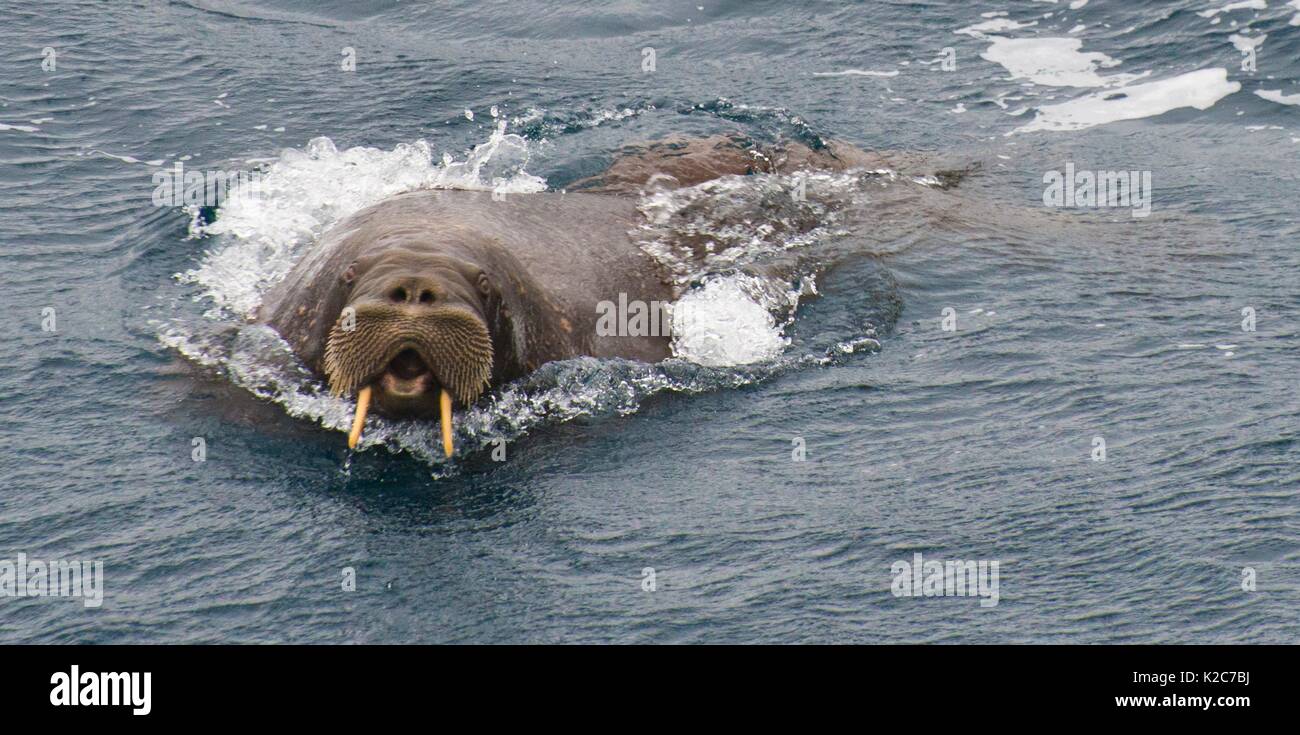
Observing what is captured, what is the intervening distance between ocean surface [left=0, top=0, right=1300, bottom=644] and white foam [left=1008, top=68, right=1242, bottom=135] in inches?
2.5

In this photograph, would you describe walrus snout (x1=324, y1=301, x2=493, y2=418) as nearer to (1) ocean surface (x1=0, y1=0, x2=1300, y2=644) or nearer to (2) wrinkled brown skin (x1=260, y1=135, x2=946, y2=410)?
(2) wrinkled brown skin (x1=260, y1=135, x2=946, y2=410)

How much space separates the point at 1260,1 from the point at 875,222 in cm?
747

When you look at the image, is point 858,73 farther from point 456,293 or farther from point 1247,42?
point 456,293

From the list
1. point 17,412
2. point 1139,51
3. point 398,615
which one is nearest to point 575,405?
point 398,615

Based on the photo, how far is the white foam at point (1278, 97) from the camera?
625 inches

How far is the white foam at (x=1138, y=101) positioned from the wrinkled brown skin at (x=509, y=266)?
5504 mm

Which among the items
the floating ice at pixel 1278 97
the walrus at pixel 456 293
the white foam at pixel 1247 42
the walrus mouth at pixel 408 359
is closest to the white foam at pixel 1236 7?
the white foam at pixel 1247 42

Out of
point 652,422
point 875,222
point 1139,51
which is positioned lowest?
point 652,422

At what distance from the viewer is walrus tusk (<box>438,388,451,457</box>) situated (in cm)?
886

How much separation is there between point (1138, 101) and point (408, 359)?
9.89m

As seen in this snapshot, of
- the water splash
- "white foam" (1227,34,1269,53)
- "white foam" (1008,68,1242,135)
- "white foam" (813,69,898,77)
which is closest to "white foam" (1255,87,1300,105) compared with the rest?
"white foam" (1008,68,1242,135)

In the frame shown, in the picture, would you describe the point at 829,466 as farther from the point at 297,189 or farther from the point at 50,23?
the point at 50,23

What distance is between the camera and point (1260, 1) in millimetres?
17672

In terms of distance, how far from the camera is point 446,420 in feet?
29.4
